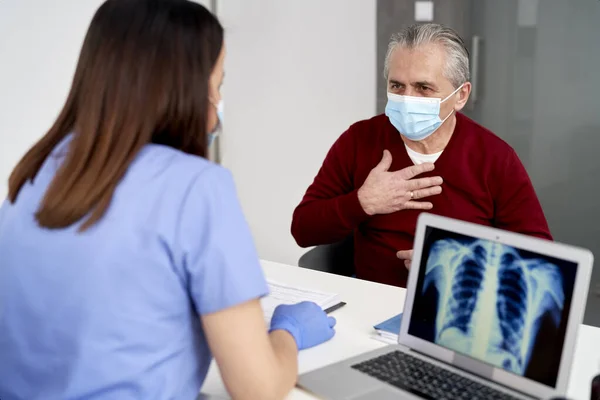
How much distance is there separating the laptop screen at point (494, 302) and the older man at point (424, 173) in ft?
2.25

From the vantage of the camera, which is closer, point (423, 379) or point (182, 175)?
point (182, 175)

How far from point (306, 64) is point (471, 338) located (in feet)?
8.14

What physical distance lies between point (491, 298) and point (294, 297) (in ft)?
1.74

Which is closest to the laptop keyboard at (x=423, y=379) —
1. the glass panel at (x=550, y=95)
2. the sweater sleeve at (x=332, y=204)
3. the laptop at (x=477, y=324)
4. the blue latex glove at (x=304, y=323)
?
the laptop at (x=477, y=324)

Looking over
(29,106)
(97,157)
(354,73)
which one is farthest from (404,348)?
(354,73)

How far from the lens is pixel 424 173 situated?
74.2 inches

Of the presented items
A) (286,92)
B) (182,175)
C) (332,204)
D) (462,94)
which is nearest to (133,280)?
(182,175)

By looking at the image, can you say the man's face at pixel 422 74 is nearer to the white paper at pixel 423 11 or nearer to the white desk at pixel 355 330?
the white desk at pixel 355 330

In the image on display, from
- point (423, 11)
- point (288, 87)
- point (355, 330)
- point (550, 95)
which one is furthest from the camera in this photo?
point (288, 87)

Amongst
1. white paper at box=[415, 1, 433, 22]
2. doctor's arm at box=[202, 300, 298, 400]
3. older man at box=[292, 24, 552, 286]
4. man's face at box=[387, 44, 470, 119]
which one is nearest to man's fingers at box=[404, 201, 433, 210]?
older man at box=[292, 24, 552, 286]

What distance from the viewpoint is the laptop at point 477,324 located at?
0.98 meters

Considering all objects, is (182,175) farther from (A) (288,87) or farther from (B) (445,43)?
(A) (288,87)

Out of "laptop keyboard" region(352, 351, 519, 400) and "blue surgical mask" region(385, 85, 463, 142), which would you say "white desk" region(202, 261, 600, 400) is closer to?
"laptop keyboard" region(352, 351, 519, 400)

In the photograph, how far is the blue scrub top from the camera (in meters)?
0.90
